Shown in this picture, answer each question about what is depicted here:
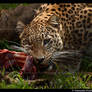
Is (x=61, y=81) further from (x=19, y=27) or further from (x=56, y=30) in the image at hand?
(x=19, y=27)

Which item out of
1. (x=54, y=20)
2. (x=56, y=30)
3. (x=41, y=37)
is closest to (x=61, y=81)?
(x=41, y=37)

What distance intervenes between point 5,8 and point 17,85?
126 cm

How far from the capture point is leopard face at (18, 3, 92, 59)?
4.17 m

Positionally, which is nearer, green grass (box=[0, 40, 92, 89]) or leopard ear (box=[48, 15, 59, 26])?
green grass (box=[0, 40, 92, 89])

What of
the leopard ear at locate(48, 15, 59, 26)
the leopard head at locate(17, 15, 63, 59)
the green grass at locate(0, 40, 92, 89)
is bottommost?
the green grass at locate(0, 40, 92, 89)

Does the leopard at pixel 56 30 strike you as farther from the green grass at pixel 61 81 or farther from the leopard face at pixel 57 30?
the green grass at pixel 61 81

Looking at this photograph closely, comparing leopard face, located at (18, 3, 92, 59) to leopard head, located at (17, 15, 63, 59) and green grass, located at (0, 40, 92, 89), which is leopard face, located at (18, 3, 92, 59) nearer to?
leopard head, located at (17, 15, 63, 59)

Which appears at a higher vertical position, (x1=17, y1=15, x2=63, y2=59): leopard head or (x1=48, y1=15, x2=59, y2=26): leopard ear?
(x1=48, y1=15, x2=59, y2=26): leopard ear

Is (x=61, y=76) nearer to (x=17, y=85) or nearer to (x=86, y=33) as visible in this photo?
(x=17, y=85)

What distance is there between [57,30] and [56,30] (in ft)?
0.09

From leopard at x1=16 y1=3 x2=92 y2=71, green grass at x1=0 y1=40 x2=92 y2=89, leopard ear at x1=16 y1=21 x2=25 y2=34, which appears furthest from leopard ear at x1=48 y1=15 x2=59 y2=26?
green grass at x1=0 y1=40 x2=92 y2=89

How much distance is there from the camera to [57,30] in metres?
4.47

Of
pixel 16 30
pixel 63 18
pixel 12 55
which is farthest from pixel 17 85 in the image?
pixel 63 18

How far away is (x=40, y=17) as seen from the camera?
4453mm
